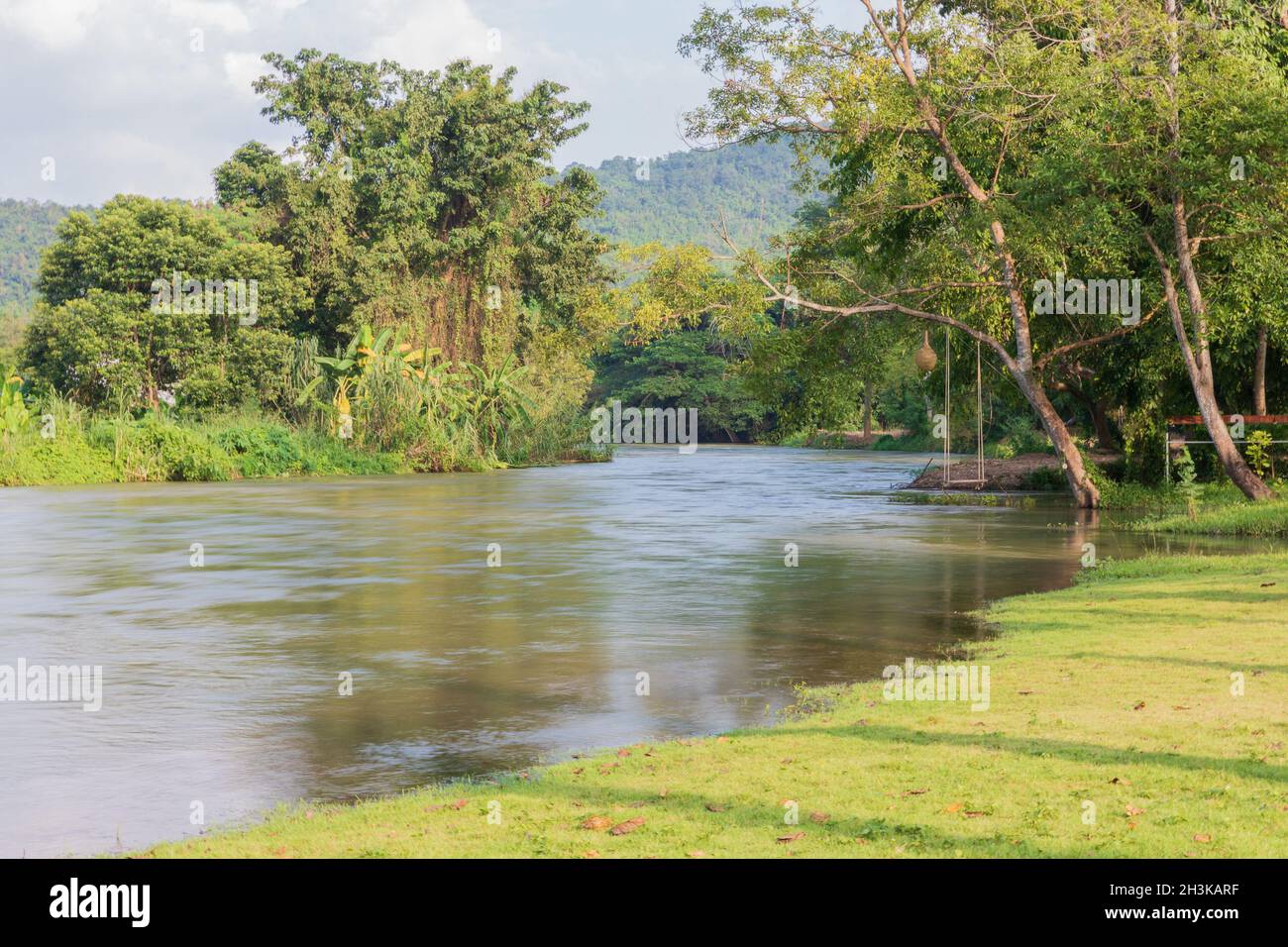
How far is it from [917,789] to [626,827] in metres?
1.52

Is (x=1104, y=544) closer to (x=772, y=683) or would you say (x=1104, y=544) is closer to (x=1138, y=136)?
(x=1138, y=136)

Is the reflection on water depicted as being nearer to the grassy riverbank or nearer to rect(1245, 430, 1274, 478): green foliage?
rect(1245, 430, 1274, 478): green foliage

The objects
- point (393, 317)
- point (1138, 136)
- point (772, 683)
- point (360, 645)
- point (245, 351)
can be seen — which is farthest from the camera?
point (393, 317)

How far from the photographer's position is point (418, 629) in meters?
13.3

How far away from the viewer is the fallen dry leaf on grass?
6125mm

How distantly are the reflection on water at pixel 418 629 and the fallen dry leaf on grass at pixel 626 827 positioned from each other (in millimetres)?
1664

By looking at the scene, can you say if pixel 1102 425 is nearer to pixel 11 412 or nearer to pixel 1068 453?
pixel 1068 453

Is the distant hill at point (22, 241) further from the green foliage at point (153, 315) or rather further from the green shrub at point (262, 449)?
the green shrub at point (262, 449)

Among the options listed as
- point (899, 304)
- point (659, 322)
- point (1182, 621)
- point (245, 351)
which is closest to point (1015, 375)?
point (899, 304)

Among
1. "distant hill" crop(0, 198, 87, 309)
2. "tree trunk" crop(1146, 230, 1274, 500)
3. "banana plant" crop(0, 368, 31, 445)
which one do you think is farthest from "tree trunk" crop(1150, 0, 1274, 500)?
"distant hill" crop(0, 198, 87, 309)

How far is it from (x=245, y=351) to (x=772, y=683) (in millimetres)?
40836

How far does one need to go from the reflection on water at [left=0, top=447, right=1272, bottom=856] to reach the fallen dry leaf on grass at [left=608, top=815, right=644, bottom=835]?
1664 mm

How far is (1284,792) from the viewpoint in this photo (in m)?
6.48
